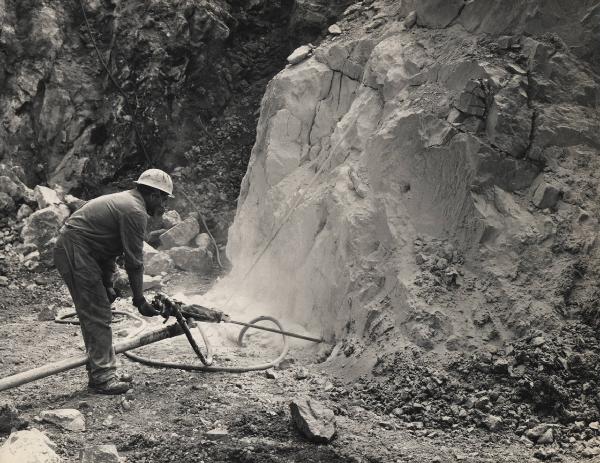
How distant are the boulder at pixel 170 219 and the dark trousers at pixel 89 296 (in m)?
4.30

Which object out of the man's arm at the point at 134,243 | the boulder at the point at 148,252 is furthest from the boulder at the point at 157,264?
the man's arm at the point at 134,243

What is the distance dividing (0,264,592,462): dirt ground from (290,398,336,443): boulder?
0.18 feet

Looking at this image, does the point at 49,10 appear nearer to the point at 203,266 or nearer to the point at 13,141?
the point at 13,141

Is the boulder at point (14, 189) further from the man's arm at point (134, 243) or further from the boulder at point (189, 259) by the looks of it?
the man's arm at point (134, 243)

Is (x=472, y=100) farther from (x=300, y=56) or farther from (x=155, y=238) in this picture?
(x=155, y=238)

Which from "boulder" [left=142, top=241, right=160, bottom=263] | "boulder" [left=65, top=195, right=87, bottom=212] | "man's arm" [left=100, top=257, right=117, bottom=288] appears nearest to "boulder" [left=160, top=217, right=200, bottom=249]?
"boulder" [left=142, top=241, right=160, bottom=263]

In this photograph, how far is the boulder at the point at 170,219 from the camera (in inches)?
336

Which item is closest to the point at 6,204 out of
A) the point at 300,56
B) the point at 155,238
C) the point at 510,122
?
Answer: the point at 155,238

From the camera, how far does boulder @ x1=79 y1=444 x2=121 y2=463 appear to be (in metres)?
3.09

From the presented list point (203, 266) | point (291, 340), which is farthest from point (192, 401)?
point (203, 266)

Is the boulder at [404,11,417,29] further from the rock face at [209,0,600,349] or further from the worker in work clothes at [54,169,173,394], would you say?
the worker in work clothes at [54,169,173,394]

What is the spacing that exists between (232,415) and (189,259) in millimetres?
4317

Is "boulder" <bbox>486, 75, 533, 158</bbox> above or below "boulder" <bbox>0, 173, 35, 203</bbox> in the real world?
above

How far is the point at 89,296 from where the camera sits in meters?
4.17
